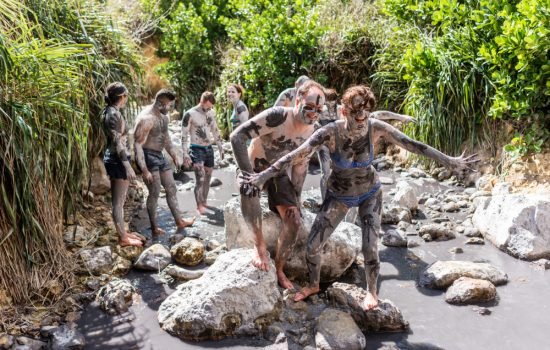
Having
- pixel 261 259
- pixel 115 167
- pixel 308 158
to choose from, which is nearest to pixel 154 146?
pixel 115 167

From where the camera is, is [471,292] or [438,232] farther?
[438,232]

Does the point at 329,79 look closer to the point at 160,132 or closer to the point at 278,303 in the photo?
the point at 160,132

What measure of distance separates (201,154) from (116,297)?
9.07 ft

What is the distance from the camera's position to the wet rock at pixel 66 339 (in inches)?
147

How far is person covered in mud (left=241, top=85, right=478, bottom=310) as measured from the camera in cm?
383

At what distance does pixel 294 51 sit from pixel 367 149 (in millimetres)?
6315

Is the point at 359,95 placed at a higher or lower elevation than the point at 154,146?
higher

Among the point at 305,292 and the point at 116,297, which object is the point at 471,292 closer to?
the point at 305,292

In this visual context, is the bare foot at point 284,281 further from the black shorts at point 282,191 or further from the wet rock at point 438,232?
the wet rock at point 438,232

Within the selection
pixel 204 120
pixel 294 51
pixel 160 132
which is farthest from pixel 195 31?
pixel 160 132

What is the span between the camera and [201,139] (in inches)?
264

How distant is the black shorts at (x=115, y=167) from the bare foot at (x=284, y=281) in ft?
6.22

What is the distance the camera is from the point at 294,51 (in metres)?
9.93

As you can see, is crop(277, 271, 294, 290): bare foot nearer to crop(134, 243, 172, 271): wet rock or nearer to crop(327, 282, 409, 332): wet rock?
crop(327, 282, 409, 332): wet rock
